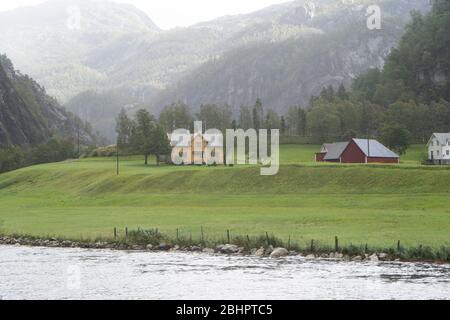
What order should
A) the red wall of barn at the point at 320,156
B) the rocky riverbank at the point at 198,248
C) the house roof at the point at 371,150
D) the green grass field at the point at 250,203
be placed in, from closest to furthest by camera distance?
the rocky riverbank at the point at 198,248
the green grass field at the point at 250,203
the house roof at the point at 371,150
the red wall of barn at the point at 320,156

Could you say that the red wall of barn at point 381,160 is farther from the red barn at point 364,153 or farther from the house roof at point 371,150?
the house roof at point 371,150

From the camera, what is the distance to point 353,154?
6181 inches

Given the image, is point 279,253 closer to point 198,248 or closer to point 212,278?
point 198,248

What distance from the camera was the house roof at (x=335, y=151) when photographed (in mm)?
161250

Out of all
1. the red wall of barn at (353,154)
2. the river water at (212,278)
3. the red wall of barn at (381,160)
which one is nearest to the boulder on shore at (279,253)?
the river water at (212,278)

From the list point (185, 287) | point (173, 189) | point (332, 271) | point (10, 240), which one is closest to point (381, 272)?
point (332, 271)

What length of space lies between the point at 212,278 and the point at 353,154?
118216 millimetres

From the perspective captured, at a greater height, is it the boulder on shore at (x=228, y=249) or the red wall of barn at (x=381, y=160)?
the red wall of barn at (x=381, y=160)

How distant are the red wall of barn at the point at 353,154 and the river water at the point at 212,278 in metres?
106

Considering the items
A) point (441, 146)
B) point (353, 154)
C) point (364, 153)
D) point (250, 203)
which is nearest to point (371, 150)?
point (364, 153)

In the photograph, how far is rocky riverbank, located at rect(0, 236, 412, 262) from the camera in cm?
4994

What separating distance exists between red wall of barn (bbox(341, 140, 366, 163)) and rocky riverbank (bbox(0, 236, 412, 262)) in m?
101
